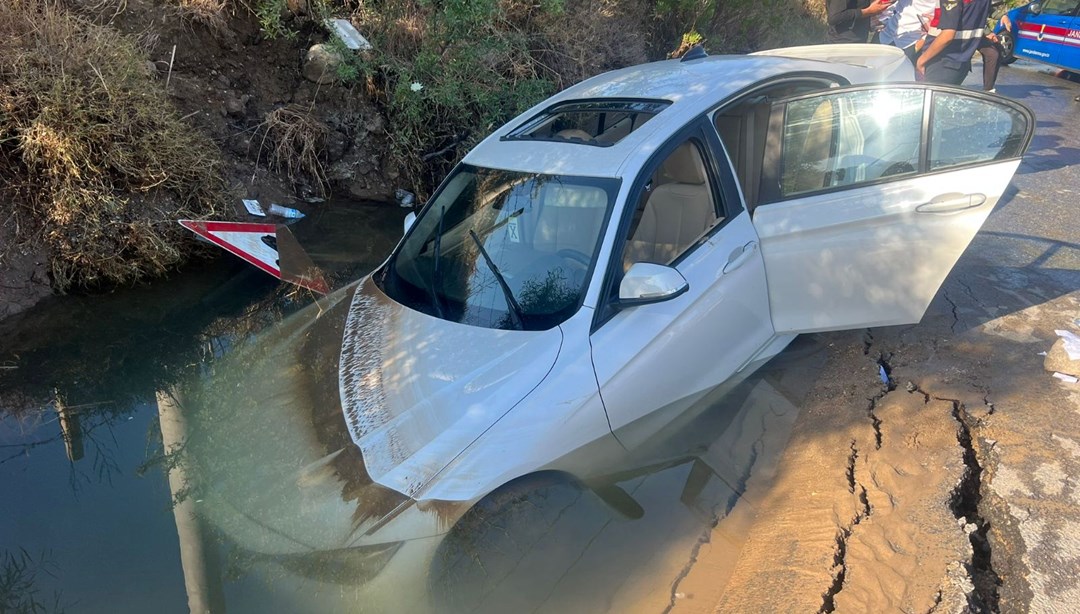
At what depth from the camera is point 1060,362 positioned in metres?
3.69

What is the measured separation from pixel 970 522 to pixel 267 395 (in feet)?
10.3

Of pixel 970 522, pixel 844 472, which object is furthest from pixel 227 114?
pixel 970 522

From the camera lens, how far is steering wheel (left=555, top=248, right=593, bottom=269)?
10.3 ft

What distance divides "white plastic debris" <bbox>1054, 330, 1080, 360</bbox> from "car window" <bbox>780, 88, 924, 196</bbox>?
1347mm

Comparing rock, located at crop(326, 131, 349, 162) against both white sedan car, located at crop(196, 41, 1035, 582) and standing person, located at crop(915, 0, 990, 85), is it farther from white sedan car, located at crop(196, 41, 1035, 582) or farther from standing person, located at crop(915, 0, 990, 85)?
standing person, located at crop(915, 0, 990, 85)

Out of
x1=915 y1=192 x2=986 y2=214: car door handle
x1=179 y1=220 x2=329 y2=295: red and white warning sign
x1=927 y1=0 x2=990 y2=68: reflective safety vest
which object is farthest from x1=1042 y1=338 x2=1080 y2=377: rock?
x1=179 y1=220 x2=329 y2=295: red and white warning sign

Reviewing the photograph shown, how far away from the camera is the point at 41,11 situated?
217 inches

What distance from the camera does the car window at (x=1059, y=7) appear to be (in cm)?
1225

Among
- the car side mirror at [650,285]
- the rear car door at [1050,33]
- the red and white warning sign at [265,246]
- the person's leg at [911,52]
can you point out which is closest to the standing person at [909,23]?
the person's leg at [911,52]

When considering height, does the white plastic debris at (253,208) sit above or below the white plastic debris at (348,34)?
below

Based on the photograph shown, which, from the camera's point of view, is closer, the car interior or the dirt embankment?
the car interior

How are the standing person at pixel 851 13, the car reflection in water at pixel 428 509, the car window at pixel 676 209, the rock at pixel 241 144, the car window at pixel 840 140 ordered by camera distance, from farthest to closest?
the standing person at pixel 851 13 < the rock at pixel 241 144 < the car window at pixel 840 140 < the car window at pixel 676 209 < the car reflection in water at pixel 428 509

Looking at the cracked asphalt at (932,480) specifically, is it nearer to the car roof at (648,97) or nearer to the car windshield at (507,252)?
the car windshield at (507,252)

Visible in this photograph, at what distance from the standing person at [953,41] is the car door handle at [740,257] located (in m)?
3.79
